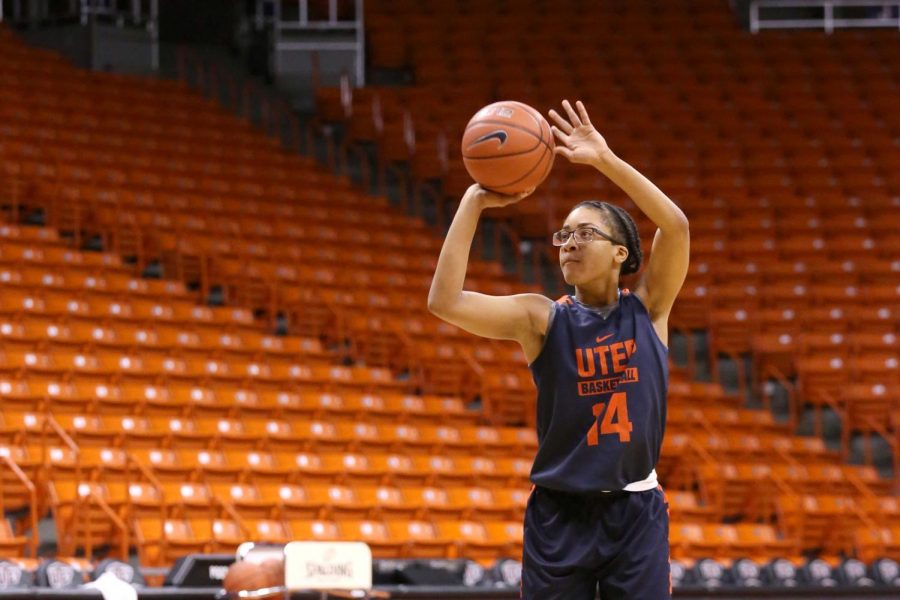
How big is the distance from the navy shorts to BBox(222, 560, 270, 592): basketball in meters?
2.37

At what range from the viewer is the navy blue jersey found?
360 centimetres

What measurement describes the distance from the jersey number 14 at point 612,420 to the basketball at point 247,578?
2566mm

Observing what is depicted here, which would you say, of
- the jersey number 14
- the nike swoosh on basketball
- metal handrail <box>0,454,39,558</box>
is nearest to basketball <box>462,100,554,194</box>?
the nike swoosh on basketball

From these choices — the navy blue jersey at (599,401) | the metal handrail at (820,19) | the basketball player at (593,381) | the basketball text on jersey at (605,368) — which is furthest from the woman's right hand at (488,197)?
the metal handrail at (820,19)

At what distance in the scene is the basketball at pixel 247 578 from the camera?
577 cm

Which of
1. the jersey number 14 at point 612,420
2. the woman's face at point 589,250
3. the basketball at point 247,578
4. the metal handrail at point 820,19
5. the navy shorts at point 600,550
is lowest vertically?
the basketball at point 247,578

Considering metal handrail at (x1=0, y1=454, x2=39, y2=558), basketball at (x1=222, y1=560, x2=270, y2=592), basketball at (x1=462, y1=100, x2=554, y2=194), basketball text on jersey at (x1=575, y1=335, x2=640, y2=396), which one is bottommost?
metal handrail at (x1=0, y1=454, x2=39, y2=558)

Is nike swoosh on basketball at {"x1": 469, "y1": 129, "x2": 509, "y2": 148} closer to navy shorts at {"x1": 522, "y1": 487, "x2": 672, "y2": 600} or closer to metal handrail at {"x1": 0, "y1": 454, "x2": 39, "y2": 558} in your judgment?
navy shorts at {"x1": 522, "y1": 487, "x2": 672, "y2": 600}

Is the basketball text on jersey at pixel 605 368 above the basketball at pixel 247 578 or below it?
above

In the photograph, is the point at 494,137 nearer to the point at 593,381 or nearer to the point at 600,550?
the point at 593,381

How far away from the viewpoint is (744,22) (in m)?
20.2

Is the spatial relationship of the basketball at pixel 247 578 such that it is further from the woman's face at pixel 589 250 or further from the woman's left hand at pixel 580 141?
the woman's left hand at pixel 580 141

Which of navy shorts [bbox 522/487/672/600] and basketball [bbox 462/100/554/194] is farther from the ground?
basketball [bbox 462/100/554/194]

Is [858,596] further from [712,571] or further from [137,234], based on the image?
[137,234]
